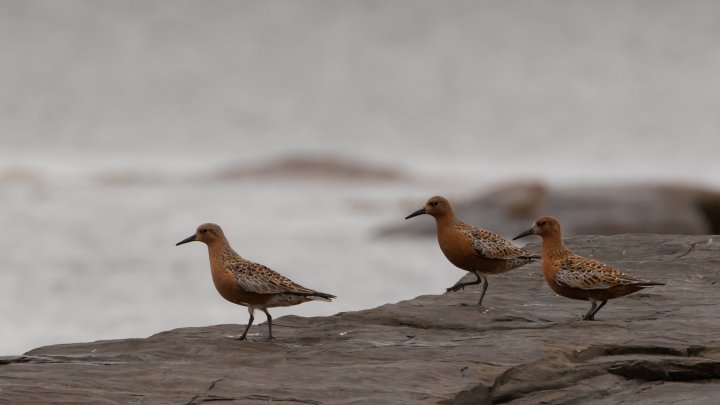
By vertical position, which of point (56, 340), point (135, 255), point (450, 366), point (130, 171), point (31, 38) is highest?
point (31, 38)

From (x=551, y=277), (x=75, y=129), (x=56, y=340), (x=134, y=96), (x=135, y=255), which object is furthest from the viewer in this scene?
(x=134, y=96)

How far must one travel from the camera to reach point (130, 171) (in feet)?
149

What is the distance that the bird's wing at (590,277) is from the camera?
1058 cm

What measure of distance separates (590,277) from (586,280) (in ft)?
0.12

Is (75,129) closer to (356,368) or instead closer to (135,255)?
(135,255)

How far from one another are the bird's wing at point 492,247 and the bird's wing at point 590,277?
0.81 m

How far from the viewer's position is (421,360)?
950 centimetres

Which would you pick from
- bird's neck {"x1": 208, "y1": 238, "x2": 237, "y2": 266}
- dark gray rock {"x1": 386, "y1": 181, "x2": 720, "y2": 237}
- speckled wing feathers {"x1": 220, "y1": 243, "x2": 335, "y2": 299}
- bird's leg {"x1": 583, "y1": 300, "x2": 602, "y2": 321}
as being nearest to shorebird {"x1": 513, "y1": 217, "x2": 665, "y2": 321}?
bird's leg {"x1": 583, "y1": 300, "x2": 602, "y2": 321}

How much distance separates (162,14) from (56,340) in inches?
1908

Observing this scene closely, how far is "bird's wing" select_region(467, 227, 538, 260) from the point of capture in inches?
452

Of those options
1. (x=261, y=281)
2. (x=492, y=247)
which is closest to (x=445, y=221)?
(x=492, y=247)

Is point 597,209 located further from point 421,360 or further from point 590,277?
point 421,360

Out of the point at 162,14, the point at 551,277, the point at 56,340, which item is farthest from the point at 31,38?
the point at 551,277

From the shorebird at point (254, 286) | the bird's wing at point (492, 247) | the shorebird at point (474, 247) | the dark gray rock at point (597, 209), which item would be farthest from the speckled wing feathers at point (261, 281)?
the dark gray rock at point (597, 209)
